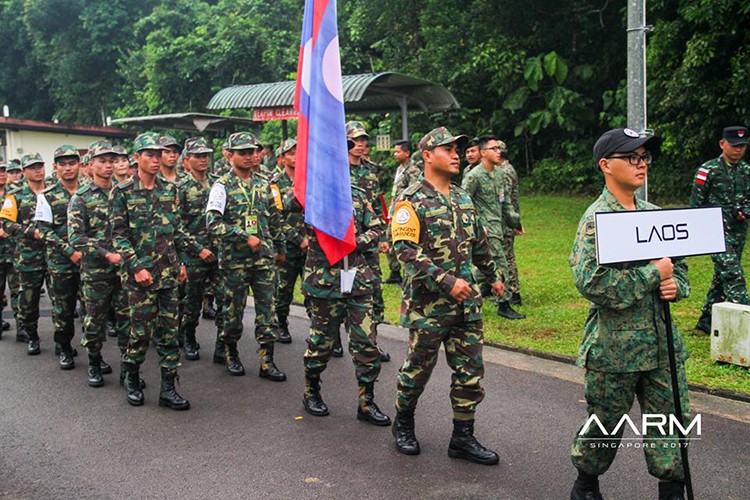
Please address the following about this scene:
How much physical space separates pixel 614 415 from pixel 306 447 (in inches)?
87.9

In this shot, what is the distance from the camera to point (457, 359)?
490cm

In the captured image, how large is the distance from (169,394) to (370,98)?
1027 centimetres

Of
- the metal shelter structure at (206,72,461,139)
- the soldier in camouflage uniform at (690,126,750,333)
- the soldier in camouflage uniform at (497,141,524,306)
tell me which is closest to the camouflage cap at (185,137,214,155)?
the soldier in camouflage uniform at (497,141,524,306)

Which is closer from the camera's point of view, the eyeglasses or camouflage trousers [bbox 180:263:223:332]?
the eyeglasses

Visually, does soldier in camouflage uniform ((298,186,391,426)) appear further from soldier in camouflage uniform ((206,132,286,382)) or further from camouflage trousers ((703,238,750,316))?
camouflage trousers ((703,238,750,316))

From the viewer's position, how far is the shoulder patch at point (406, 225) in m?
4.88

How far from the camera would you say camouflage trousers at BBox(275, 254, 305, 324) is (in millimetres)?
8629

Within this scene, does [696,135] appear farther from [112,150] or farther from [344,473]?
[344,473]

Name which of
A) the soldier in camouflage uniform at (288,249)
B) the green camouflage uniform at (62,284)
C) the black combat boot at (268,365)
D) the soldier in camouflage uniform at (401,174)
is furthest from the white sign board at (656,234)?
the soldier in camouflage uniform at (401,174)

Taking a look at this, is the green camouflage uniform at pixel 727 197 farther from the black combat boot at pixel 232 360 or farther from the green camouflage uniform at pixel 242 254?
the black combat boot at pixel 232 360

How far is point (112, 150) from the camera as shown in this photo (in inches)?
298

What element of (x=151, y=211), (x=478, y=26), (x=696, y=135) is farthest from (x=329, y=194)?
(x=478, y=26)

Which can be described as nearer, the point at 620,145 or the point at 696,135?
the point at 620,145

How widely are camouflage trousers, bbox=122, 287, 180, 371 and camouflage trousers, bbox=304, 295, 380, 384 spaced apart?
1188 mm
